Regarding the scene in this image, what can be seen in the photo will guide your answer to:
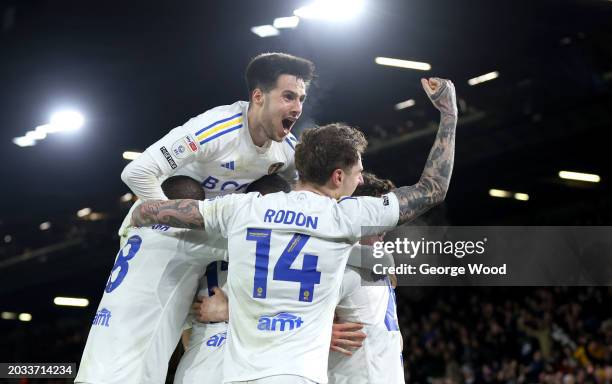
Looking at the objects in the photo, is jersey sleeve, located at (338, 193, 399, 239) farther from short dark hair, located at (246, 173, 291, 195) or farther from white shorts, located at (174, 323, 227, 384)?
white shorts, located at (174, 323, 227, 384)

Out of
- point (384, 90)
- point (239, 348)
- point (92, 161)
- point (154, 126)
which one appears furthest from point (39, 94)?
point (239, 348)

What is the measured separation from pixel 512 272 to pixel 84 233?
1181 cm

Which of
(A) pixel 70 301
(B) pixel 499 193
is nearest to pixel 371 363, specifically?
(B) pixel 499 193

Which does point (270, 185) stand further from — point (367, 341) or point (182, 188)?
point (367, 341)

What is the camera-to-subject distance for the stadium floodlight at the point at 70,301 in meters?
28.8

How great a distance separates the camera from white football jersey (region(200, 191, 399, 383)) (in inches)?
159

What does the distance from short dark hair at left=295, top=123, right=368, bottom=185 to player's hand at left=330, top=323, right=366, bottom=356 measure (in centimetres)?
86

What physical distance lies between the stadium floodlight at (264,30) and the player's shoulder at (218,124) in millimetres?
9377

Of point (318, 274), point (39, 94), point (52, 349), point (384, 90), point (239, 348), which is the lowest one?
point (239, 348)

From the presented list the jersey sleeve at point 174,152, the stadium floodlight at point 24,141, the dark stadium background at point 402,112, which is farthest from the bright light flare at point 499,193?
the jersey sleeve at point 174,152

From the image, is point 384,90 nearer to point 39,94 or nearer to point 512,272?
point 512,272

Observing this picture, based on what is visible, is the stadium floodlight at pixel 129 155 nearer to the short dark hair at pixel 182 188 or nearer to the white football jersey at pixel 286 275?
the short dark hair at pixel 182 188

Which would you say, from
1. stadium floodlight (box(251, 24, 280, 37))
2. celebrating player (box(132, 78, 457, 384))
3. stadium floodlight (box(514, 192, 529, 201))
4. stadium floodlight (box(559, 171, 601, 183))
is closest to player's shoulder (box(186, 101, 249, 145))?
celebrating player (box(132, 78, 457, 384))

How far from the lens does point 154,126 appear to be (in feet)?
62.6
